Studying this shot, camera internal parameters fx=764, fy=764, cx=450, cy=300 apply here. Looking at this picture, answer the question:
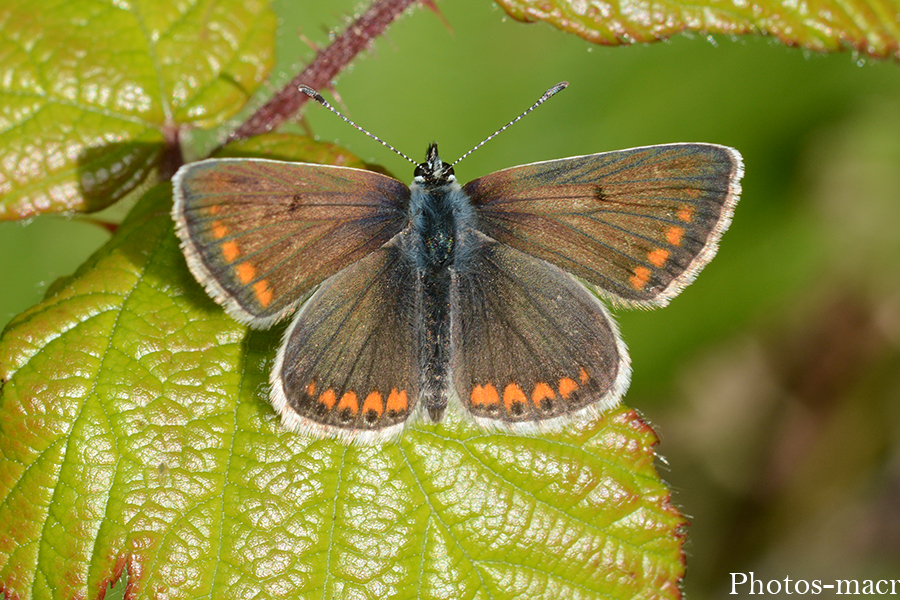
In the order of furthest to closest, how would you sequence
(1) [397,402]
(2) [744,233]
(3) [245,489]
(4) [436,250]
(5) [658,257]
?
(2) [744,233] → (4) [436,250] → (5) [658,257] → (1) [397,402] → (3) [245,489]

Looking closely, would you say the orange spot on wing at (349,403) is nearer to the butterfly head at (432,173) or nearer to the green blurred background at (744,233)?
the butterfly head at (432,173)

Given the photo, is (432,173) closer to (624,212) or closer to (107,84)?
(624,212)

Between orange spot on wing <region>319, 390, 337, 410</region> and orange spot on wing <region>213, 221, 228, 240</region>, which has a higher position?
orange spot on wing <region>213, 221, 228, 240</region>

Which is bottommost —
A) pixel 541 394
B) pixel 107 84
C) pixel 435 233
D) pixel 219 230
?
pixel 541 394

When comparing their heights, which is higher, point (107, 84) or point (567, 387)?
point (107, 84)

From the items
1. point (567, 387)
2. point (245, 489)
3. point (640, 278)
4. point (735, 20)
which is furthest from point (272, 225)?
point (735, 20)

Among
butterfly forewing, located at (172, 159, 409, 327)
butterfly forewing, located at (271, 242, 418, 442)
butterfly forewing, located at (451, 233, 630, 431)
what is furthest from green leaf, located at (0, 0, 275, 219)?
butterfly forewing, located at (451, 233, 630, 431)

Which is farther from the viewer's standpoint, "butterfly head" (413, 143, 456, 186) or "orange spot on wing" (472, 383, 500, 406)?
"butterfly head" (413, 143, 456, 186)

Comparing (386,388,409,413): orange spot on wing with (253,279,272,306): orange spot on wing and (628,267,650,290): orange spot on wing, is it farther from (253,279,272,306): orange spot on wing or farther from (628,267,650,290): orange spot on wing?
(628,267,650,290): orange spot on wing
